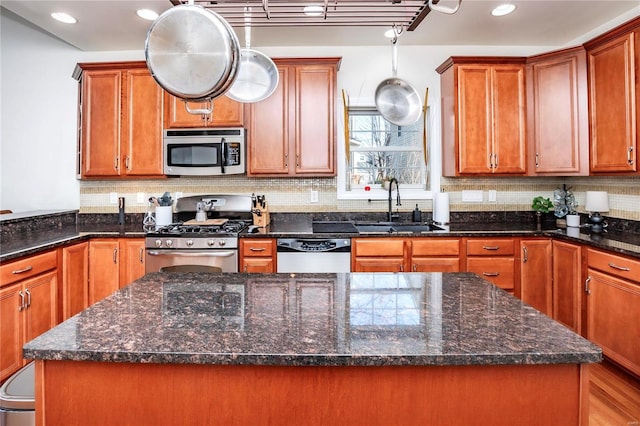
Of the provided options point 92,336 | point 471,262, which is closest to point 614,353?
point 471,262

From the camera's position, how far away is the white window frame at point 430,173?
386cm

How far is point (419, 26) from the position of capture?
337 centimetres

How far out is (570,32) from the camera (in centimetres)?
354

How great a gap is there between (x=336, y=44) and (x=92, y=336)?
3423 mm

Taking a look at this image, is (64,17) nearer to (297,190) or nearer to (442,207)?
(297,190)

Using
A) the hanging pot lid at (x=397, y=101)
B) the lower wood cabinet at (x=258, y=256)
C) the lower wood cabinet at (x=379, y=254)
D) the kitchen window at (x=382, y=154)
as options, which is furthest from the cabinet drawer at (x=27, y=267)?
the kitchen window at (x=382, y=154)

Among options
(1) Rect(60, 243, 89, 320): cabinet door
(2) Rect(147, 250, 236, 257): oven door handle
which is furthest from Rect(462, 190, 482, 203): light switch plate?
(1) Rect(60, 243, 89, 320): cabinet door

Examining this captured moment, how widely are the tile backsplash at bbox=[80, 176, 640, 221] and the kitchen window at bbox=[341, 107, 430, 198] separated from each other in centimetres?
19

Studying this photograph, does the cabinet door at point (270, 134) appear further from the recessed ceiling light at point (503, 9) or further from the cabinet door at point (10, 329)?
the cabinet door at point (10, 329)

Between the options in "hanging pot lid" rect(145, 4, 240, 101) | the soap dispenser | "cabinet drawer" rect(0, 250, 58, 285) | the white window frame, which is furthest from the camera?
the white window frame

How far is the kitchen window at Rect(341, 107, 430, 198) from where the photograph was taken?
3.94 meters

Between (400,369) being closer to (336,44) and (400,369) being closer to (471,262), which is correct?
(471,262)

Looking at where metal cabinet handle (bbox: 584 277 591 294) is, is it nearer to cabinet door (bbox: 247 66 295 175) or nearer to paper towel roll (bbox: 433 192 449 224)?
paper towel roll (bbox: 433 192 449 224)

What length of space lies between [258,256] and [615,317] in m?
2.42
